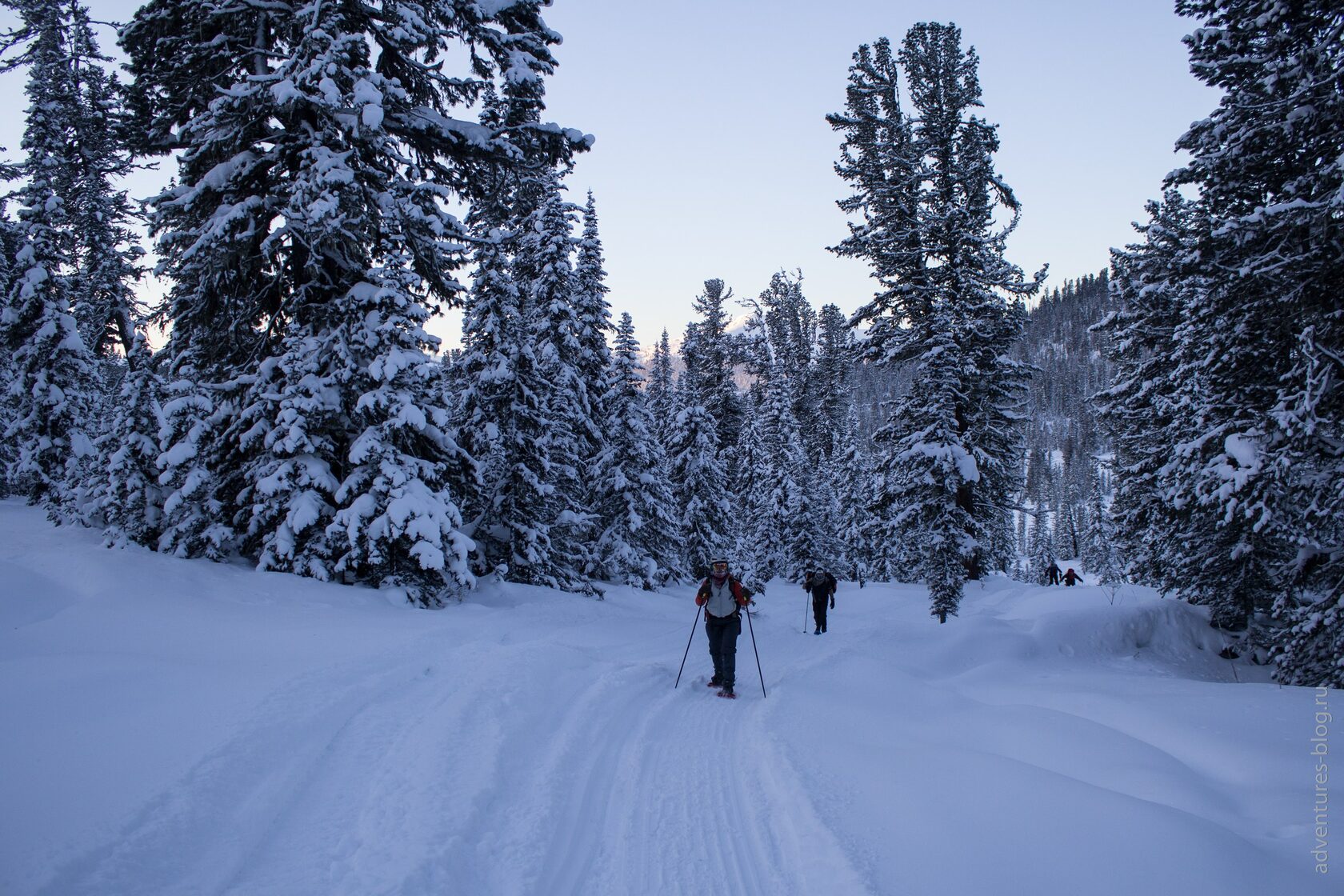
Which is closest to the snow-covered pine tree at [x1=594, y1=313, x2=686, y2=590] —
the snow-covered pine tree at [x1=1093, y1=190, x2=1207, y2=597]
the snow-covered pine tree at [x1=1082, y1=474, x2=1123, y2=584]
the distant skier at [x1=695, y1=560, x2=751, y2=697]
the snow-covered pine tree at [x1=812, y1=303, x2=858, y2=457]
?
the distant skier at [x1=695, y1=560, x2=751, y2=697]

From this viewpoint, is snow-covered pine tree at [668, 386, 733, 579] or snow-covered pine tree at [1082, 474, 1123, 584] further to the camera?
snow-covered pine tree at [1082, 474, 1123, 584]

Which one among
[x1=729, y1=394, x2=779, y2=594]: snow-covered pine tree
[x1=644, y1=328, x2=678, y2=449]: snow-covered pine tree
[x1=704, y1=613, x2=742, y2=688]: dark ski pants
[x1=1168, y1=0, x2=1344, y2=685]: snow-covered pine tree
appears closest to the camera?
[x1=704, y1=613, x2=742, y2=688]: dark ski pants

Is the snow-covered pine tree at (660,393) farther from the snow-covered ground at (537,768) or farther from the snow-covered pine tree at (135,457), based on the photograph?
the snow-covered ground at (537,768)

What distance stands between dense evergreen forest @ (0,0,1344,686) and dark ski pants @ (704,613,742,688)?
4398 mm

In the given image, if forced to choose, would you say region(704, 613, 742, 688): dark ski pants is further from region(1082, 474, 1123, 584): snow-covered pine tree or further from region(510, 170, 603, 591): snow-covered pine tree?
region(1082, 474, 1123, 584): snow-covered pine tree

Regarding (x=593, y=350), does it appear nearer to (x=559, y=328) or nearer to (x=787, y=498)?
(x=559, y=328)

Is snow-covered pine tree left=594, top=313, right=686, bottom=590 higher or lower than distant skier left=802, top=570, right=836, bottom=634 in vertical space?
higher

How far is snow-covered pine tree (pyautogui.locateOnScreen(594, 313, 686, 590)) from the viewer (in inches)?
897

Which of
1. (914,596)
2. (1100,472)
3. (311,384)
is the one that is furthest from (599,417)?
(1100,472)

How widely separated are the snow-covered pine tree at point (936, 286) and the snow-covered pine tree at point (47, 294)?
963 inches

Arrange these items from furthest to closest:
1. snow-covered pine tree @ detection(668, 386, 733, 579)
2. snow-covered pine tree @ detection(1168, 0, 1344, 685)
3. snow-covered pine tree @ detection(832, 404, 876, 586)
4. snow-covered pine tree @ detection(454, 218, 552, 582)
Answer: snow-covered pine tree @ detection(832, 404, 876, 586)
snow-covered pine tree @ detection(668, 386, 733, 579)
snow-covered pine tree @ detection(454, 218, 552, 582)
snow-covered pine tree @ detection(1168, 0, 1344, 685)

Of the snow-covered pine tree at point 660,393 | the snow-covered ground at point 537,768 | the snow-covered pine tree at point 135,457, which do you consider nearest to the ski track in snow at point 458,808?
the snow-covered ground at point 537,768

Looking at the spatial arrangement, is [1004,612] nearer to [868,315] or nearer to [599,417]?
[868,315]

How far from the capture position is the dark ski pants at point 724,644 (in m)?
8.70
